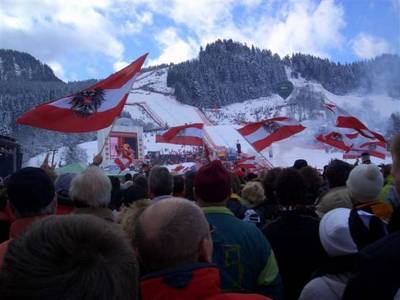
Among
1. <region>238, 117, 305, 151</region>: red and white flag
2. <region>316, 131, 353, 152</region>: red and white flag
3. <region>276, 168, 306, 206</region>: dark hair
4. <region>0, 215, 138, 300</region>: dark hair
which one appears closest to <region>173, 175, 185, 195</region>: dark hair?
<region>276, 168, 306, 206</region>: dark hair

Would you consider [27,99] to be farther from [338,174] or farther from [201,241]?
[201,241]

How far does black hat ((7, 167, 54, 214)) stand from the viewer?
2.64 meters

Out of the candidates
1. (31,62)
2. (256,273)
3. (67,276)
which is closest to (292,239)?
(256,273)

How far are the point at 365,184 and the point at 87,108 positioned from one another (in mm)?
4112

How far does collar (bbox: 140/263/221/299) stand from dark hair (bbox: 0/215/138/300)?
447mm

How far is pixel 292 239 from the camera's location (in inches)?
127

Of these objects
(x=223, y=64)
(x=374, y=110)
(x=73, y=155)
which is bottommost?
(x=73, y=155)

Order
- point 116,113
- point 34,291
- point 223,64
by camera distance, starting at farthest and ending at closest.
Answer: point 223,64
point 116,113
point 34,291

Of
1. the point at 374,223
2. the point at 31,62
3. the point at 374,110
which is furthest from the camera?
the point at 31,62

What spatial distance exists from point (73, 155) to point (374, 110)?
27726mm

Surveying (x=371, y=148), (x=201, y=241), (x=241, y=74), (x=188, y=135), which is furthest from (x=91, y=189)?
(x=241, y=74)

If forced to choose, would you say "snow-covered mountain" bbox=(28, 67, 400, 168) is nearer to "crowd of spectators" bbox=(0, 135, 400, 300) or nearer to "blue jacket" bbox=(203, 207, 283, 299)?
"crowd of spectators" bbox=(0, 135, 400, 300)

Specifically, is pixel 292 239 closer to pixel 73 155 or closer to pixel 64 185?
pixel 64 185

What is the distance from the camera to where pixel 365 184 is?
3.27m
